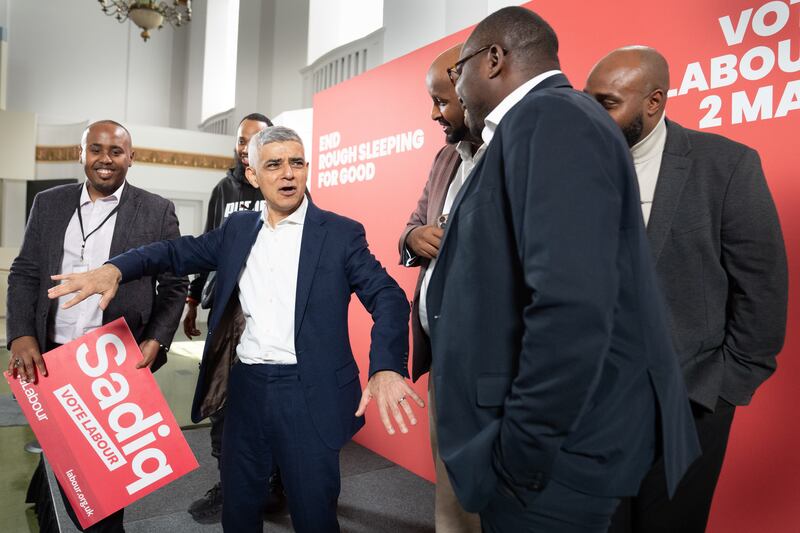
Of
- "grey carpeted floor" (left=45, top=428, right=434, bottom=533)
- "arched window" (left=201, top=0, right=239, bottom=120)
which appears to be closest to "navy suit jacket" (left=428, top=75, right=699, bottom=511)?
"grey carpeted floor" (left=45, top=428, right=434, bottom=533)

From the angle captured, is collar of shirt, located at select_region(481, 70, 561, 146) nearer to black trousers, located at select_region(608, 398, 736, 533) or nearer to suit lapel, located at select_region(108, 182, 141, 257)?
black trousers, located at select_region(608, 398, 736, 533)

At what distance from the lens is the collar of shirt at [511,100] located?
1.10 meters

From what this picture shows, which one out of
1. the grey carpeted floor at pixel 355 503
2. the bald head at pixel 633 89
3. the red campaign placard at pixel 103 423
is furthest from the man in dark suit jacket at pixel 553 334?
the grey carpeted floor at pixel 355 503

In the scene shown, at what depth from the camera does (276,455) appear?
74.3 inches

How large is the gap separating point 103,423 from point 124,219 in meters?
0.75

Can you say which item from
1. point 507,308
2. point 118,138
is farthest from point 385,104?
point 507,308

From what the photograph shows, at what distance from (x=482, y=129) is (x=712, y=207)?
631mm

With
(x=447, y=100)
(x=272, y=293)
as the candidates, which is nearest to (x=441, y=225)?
(x=447, y=100)

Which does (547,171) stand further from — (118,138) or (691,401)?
(118,138)

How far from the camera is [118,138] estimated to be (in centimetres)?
232

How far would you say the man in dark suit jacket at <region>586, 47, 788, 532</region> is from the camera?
1.44 meters

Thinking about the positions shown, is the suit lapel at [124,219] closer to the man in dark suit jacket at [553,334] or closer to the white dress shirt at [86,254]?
the white dress shirt at [86,254]

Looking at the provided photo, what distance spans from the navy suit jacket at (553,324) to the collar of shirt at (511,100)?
29 millimetres

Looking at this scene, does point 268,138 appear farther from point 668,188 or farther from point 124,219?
point 668,188
